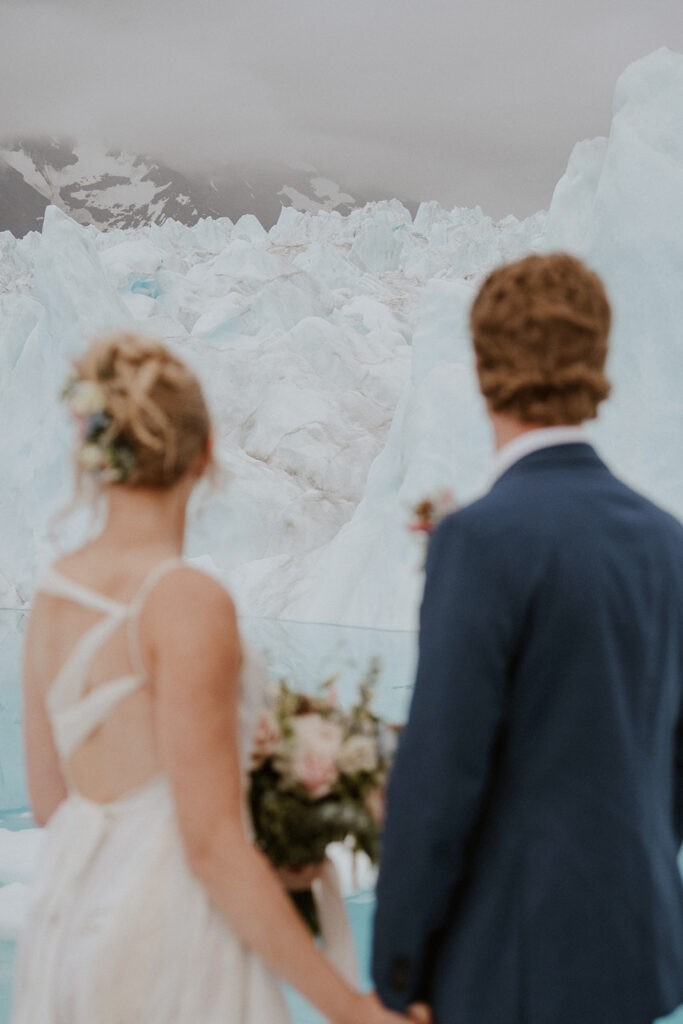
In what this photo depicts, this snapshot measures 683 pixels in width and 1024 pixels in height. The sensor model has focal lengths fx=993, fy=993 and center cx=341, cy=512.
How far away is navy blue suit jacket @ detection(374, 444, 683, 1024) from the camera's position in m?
1.09

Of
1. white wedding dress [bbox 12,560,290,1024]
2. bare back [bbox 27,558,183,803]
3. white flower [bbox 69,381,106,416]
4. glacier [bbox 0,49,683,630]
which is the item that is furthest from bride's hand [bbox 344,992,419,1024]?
glacier [bbox 0,49,683,630]

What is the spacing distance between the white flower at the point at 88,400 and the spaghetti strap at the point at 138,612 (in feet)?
0.73

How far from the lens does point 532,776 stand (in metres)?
1.14

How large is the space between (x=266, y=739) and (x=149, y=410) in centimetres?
48

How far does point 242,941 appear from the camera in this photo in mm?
1250

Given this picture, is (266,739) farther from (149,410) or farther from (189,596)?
(149,410)

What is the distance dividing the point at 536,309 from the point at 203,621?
0.53 m

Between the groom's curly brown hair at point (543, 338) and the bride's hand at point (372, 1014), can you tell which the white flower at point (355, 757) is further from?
the groom's curly brown hair at point (543, 338)

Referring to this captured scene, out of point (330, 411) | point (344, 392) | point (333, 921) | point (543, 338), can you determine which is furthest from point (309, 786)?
point (344, 392)

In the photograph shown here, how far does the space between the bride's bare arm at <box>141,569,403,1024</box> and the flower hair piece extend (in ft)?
0.51

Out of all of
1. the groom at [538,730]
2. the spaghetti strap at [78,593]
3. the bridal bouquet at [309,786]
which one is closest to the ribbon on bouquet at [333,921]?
the bridal bouquet at [309,786]

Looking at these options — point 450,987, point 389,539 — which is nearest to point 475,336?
point 450,987

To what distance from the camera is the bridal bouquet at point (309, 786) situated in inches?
53.2

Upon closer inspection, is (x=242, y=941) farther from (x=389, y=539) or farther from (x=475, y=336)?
(x=389, y=539)
